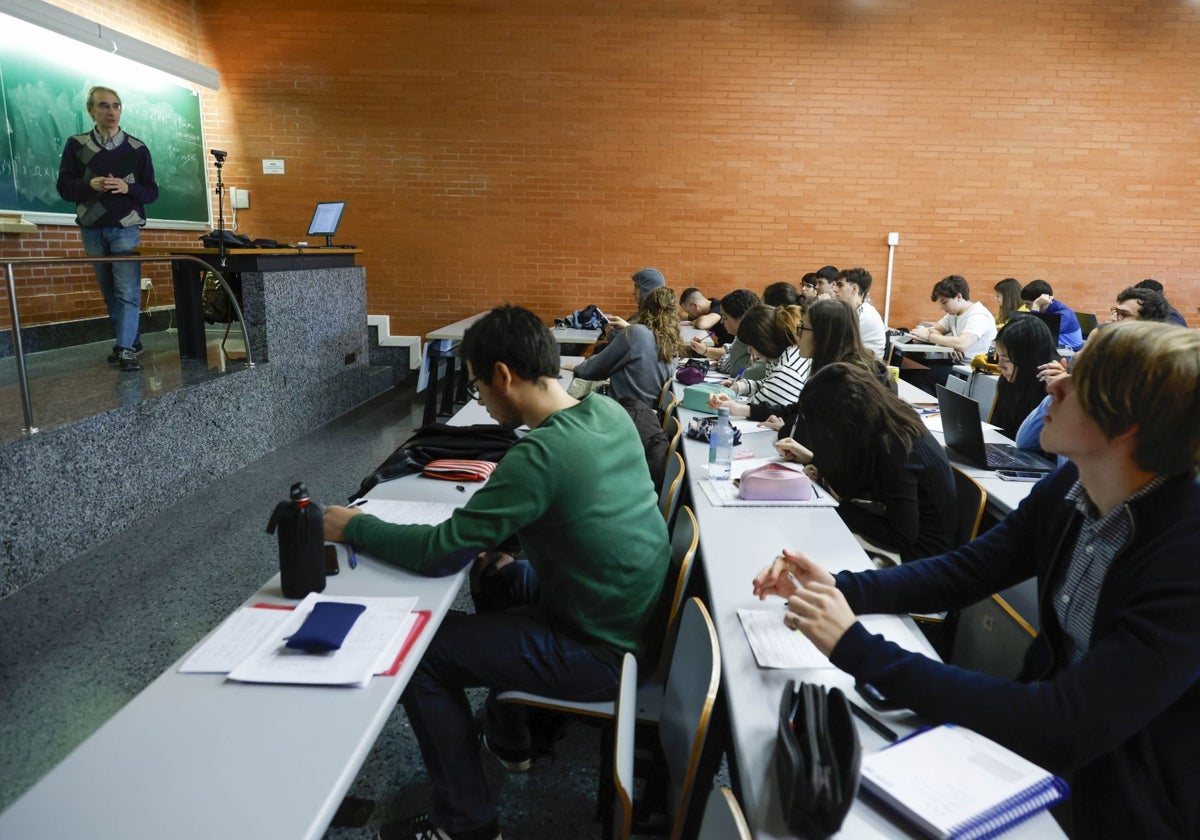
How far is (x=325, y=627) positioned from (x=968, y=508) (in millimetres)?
2054

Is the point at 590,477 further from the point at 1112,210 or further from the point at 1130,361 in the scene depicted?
the point at 1112,210

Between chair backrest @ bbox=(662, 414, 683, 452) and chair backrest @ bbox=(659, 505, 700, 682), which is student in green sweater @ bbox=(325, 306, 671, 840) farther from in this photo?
chair backrest @ bbox=(662, 414, 683, 452)

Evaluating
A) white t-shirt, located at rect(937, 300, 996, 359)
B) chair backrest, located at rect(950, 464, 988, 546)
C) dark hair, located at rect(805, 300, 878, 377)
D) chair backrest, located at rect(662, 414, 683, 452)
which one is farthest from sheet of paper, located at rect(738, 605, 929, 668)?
white t-shirt, located at rect(937, 300, 996, 359)

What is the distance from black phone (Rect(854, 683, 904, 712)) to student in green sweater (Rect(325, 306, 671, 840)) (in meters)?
0.62

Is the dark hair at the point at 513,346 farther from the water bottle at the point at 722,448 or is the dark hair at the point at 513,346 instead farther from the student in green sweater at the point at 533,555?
the water bottle at the point at 722,448

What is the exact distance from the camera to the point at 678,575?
5.87 ft

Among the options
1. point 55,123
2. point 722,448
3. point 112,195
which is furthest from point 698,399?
point 55,123

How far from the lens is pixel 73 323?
595cm

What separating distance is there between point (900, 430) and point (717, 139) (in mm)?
5983

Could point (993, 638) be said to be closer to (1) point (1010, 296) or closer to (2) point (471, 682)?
(2) point (471, 682)

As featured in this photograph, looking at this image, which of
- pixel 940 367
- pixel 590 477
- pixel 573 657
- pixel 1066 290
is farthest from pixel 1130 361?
pixel 1066 290

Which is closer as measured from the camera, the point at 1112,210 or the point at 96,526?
the point at 96,526

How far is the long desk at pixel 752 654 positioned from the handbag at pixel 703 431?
0.40m

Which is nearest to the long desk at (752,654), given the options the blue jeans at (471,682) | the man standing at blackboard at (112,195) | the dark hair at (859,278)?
the blue jeans at (471,682)
